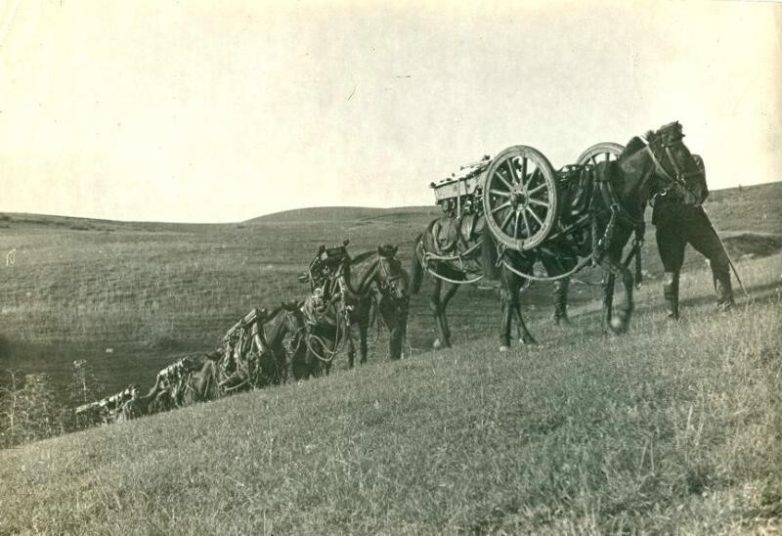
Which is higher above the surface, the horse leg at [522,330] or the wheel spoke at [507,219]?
Answer: the wheel spoke at [507,219]

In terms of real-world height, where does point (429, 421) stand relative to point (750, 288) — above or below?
below

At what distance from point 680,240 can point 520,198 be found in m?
2.40

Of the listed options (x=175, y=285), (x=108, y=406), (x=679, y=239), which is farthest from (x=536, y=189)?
(x=175, y=285)

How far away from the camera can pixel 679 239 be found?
397 inches

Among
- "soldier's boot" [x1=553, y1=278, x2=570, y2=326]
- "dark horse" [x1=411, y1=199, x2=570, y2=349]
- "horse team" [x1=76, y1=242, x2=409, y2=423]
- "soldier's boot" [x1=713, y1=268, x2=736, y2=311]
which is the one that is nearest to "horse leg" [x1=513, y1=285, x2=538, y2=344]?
"dark horse" [x1=411, y1=199, x2=570, y2=349]

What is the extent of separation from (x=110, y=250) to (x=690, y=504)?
82.2 ft

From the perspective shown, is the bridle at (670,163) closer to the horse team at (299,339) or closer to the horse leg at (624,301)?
the horse leg at (624,301)

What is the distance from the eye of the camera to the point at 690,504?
14.7 ft

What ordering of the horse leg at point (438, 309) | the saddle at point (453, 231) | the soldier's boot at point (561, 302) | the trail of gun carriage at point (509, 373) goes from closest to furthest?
1. the trail of gun carriage at point (509, 373)
2. the saddle at point (453, 231)
3. the soldier's boot at point (561, 302)
4. the horse leg at point (438, 309)

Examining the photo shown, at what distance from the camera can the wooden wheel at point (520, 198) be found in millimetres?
9492

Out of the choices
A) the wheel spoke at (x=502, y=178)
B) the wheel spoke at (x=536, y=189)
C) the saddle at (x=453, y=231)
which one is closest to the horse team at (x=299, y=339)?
the saddle at (x=453, y=231)


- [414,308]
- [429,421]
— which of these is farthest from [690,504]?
[414,308]

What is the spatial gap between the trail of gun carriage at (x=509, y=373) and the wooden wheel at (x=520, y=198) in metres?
0.03

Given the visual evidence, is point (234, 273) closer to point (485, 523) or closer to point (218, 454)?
point (218, 454)
